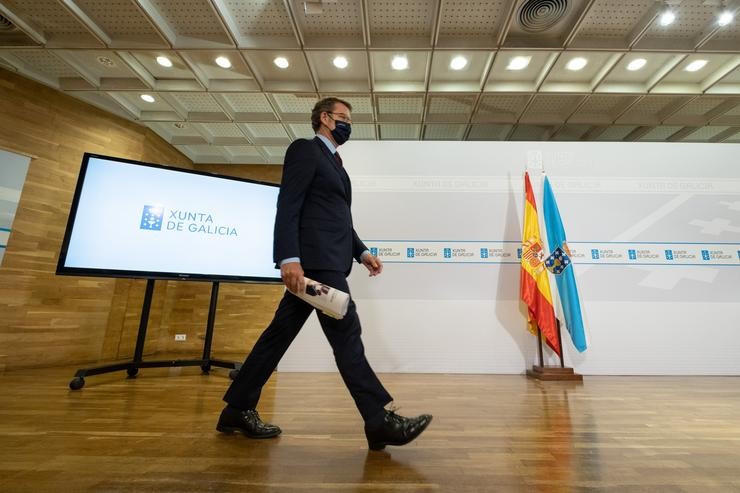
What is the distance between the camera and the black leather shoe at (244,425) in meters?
1.15

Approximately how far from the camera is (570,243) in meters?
3.15

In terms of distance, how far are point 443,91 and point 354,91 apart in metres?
0.98

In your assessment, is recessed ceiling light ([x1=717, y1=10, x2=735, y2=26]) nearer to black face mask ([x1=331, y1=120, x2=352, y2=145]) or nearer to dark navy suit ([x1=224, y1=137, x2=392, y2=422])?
black face mask ([x1=331, y1=120, x2=352, y2=145])

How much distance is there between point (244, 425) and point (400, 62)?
11.1 feet

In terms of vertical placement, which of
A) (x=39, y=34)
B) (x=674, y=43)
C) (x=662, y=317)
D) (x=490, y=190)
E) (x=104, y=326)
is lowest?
(x=104, y=326)

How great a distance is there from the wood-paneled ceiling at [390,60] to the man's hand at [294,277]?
104 inches

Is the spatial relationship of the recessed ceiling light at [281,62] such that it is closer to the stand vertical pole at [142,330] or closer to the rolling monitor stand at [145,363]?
the rolling monitor stand at [145,363]

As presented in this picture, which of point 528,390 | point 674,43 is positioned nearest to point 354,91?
point 674,43

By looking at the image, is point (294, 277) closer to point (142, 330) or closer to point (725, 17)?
point (142, 330)

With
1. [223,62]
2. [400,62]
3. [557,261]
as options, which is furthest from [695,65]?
[223,62]

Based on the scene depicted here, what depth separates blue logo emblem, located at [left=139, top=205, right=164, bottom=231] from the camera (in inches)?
95.0

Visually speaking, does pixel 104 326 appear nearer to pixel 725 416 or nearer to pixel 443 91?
pixel 443 91

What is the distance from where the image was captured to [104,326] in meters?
3.80

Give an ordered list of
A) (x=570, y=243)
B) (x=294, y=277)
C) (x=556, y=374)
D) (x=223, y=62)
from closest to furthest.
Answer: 1. (x=294, y=277)
2. (x=556, y=374)
3. (x=570, y=243)
4. (x=223, y=62)
